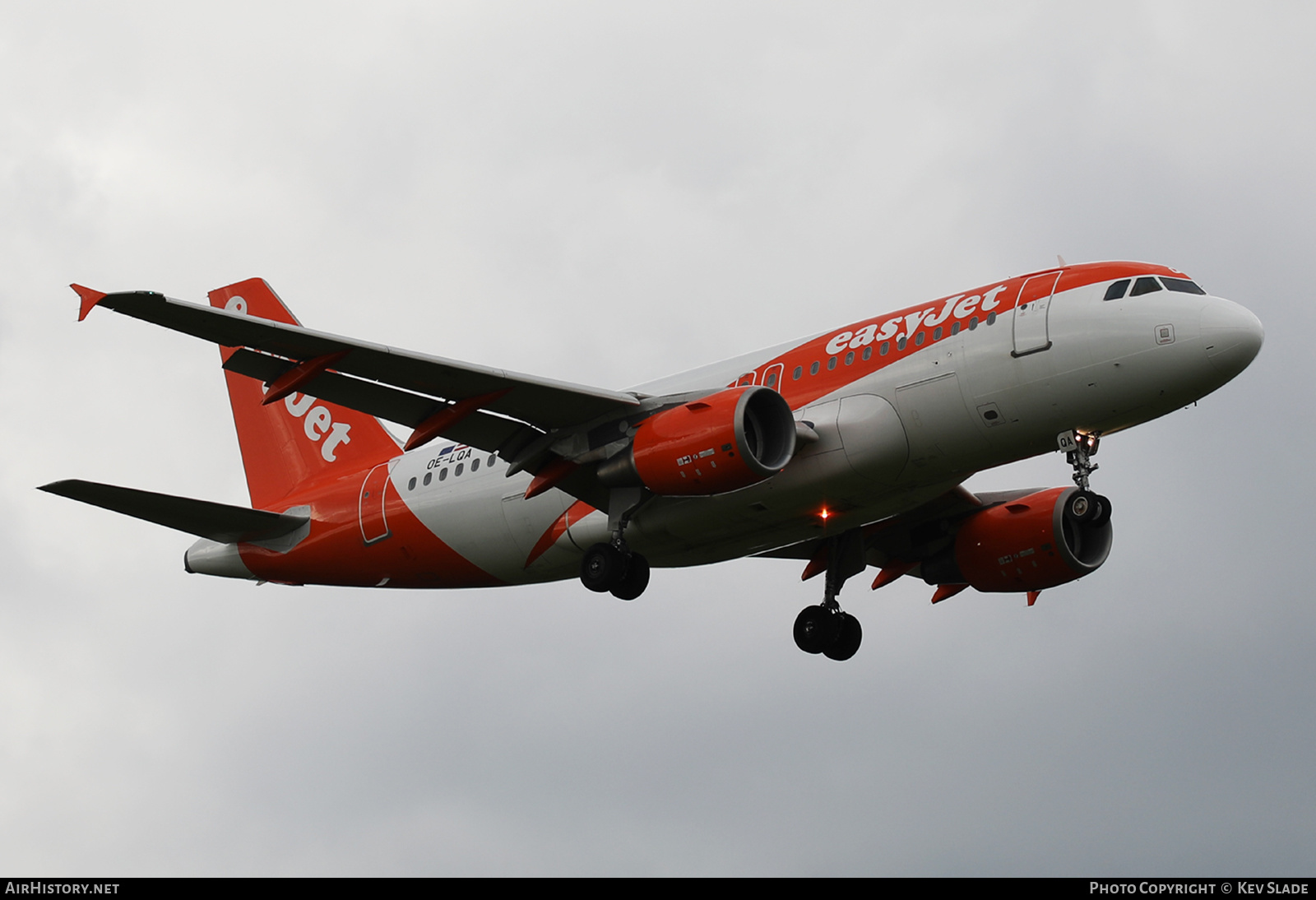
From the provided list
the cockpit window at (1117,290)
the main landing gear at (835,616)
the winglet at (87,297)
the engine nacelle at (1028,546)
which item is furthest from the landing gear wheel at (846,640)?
the winglet at (87,297)

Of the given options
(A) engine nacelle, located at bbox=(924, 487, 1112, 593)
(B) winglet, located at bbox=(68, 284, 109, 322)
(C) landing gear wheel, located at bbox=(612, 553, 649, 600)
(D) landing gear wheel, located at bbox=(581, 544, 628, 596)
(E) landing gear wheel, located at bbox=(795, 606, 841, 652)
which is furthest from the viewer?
(E) landing gear wheel, located at bbox=(795, 606, 841, 652)

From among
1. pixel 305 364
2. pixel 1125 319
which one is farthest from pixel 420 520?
pixel 1125 319

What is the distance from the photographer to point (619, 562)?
92.4 feet

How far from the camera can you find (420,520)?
31.5m

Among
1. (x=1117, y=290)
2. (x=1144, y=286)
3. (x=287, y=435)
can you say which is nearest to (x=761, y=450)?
(x=1117, y=290)

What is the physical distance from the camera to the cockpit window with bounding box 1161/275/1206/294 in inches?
1007

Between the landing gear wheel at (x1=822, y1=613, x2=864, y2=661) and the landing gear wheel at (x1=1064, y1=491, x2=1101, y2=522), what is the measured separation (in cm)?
742

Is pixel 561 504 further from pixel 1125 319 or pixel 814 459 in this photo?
pixel 1125 319

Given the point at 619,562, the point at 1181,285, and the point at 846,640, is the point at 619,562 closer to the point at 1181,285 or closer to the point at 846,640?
the point at 846,640

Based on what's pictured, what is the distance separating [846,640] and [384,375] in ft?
38.5

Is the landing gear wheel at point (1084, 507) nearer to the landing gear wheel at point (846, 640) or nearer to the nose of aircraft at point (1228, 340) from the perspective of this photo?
the nose of aircraft at point (1228, 340)

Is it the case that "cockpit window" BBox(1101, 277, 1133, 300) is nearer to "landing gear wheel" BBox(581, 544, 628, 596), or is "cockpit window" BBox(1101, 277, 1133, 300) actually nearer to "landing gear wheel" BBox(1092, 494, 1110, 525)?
"landing gear wheel" BBox(1092, 494, 1110, 525)

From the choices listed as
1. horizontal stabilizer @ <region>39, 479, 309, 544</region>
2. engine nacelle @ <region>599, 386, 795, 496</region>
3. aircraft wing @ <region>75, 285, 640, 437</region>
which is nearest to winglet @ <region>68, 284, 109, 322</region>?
aircraft wing @ <region>75, 285, 640, 437</region>

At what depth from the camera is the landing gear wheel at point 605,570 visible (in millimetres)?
28156
